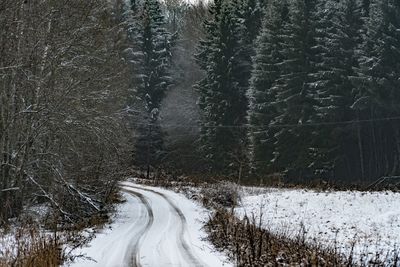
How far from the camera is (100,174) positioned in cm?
2258

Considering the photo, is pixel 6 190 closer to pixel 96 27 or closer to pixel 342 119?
pixel 96 27

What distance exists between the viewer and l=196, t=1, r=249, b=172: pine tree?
49250 mm

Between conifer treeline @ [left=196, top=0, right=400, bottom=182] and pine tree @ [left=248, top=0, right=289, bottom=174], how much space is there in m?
0.09

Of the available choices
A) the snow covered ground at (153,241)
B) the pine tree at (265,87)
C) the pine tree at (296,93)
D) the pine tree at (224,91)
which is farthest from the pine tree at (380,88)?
the snow covered ground at (153,241)

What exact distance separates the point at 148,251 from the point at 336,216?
1155cm

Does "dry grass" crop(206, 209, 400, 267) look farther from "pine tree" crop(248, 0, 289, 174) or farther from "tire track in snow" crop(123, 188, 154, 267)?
"pine tree" crop(248, 0, 289, 174)

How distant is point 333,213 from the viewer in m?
22.2

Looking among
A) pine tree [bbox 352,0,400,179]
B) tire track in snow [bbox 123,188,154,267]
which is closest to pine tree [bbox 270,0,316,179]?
pine tree [bbox 352,0,400,179]

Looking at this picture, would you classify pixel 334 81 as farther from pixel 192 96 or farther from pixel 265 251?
pixel 265 251

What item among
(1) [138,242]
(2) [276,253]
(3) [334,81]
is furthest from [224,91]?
(2) [276,253]

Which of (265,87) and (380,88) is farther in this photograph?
(265,87)

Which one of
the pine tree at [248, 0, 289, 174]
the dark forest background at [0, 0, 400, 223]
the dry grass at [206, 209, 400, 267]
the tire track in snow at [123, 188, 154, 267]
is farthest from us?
the pine tree at [248, 0, 289, 174]

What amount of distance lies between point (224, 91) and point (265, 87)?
5883 mm

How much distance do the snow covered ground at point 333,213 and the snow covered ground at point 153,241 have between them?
8.42 ft
